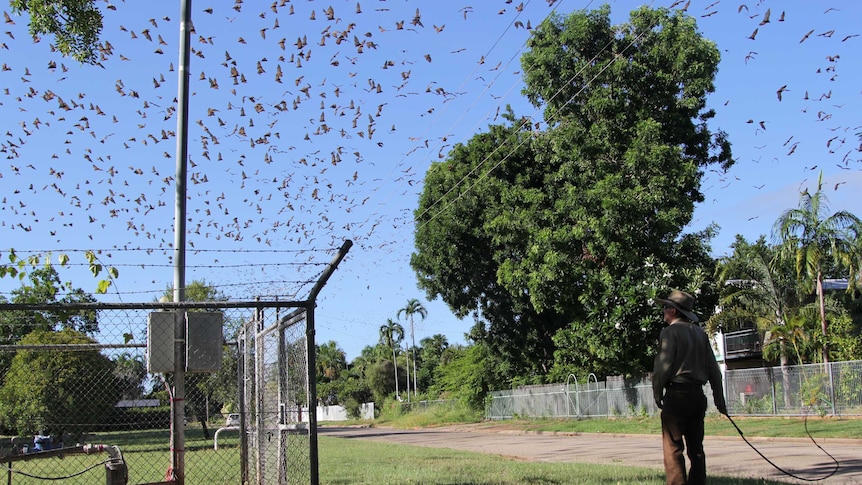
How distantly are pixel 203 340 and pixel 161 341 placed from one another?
14.0 inches

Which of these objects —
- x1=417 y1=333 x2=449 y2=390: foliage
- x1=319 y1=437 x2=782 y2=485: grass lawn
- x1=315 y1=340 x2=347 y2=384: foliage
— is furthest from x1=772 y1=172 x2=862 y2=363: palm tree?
x1=315 y1=340 x2=347 y2=384: foliage

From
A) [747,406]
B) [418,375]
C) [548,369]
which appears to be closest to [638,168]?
[747,406]

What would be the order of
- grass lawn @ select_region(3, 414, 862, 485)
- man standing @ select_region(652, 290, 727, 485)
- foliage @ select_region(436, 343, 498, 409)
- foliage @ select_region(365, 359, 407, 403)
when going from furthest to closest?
foliage @ select_region(365, 359, 407, 403), foliage @ select_region(436, 343, 498, 409), grass lawn @ select_region(3, 414, 862, 485), man standing @ select_region(652, 290, 727, 485)

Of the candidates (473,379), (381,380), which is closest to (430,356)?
(381,380)

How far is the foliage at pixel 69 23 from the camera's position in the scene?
8.04 m

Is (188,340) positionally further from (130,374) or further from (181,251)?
(130,374)

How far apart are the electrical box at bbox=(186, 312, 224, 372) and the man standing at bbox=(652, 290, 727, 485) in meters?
3.78

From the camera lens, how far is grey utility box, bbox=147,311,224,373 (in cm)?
701

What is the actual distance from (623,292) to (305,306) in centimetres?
2242

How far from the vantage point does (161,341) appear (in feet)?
23.1

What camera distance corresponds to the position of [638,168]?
26906 mm

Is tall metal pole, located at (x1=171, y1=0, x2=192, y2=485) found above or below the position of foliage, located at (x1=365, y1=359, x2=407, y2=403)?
above

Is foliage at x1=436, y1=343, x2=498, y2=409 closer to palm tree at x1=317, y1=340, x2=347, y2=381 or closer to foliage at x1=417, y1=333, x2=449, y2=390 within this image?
foliage at x1=417, y1=333, x2=449, y2=390

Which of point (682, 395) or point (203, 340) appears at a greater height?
point (203, 340)
